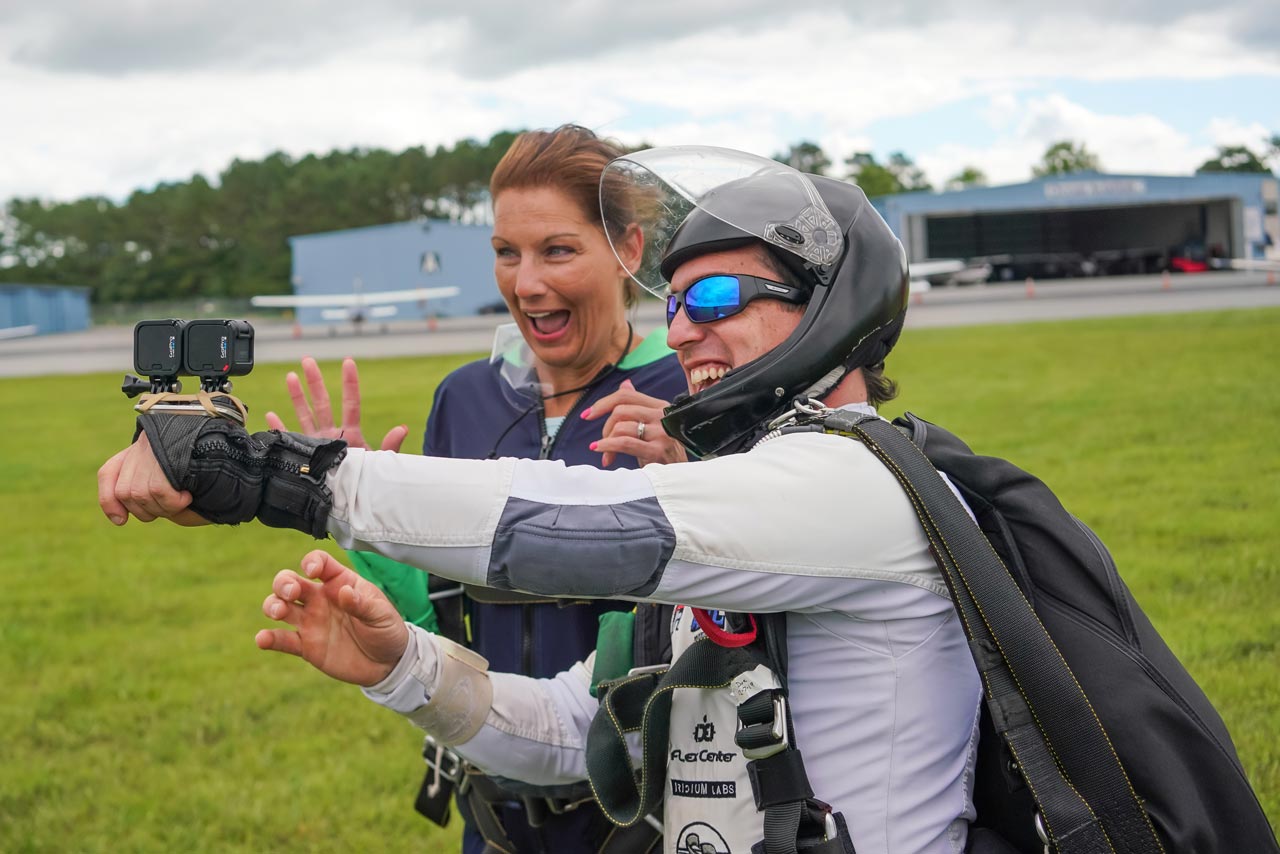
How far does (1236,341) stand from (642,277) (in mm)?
25560

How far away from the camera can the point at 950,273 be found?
75.1 meters

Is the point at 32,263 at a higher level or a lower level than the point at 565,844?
higher

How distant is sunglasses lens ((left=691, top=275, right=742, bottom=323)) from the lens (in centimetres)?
247

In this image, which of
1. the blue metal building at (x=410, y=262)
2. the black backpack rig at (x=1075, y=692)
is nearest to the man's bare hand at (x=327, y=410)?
the black backpack rig at (x=1075, y=692)

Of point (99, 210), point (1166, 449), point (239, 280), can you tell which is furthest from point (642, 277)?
point (99, 210)

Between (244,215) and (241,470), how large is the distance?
13627 cm

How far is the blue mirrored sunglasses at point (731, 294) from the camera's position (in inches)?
97.1

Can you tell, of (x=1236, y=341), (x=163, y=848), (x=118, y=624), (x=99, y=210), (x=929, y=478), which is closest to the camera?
(x=929, y=478)

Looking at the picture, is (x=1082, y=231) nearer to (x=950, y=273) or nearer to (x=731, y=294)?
(x=950, y=273)

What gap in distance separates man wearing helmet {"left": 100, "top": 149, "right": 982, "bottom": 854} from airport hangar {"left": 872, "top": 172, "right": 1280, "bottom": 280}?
246 feet

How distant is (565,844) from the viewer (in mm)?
3500

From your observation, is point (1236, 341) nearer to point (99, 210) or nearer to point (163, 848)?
point (163, 848)

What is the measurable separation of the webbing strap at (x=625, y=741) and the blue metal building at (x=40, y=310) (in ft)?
286

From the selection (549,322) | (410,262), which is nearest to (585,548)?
(549,322)
